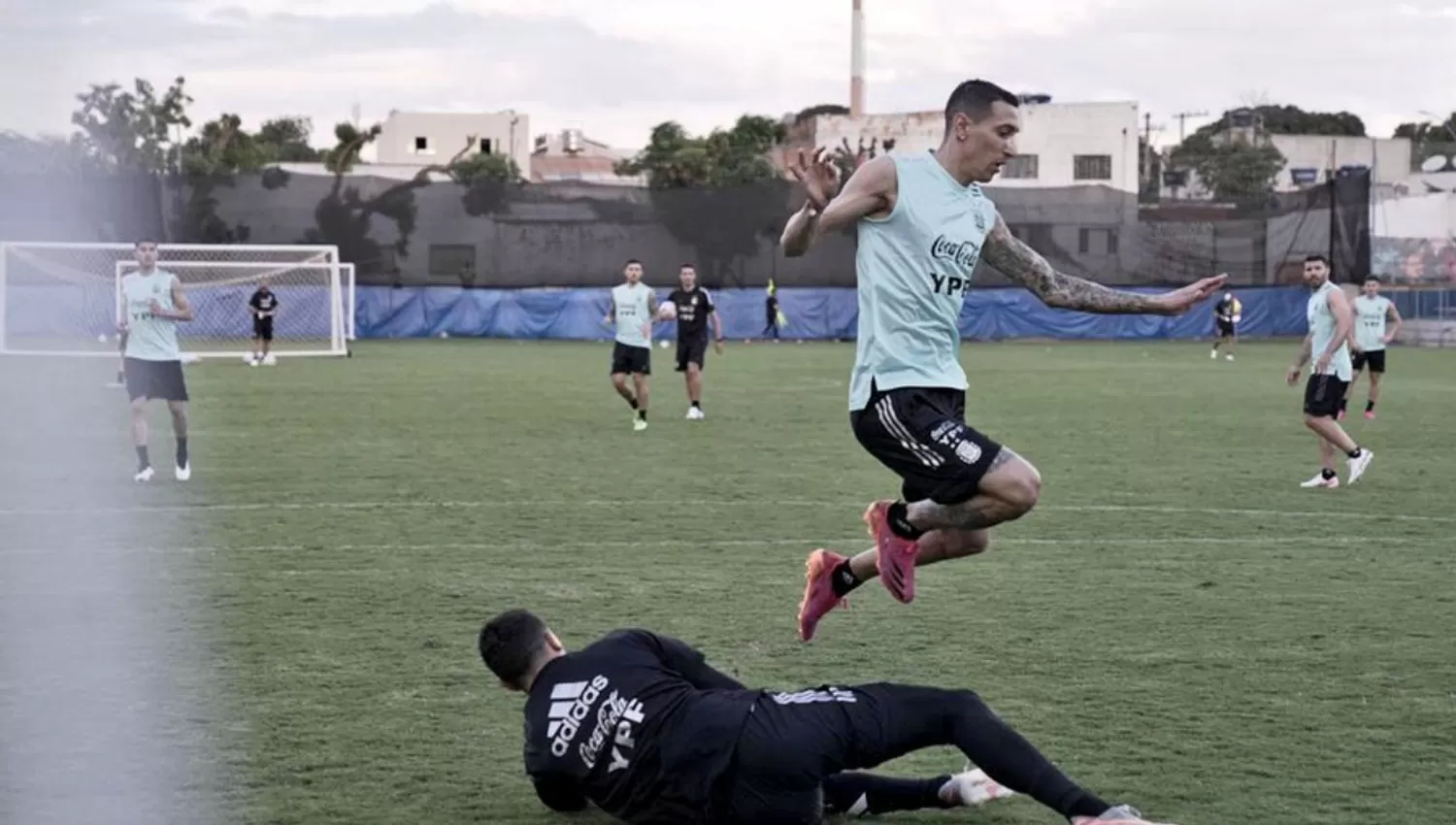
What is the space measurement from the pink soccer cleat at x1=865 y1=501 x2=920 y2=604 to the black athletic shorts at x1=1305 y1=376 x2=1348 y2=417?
10071mm

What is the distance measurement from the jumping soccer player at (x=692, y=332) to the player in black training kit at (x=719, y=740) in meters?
18.4

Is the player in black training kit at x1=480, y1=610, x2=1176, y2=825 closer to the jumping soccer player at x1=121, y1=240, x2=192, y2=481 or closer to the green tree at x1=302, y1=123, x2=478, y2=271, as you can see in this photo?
the jumping soccer player at x1=121, y1=240, x2=192, y2=481

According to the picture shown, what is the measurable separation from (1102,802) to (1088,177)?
75.7m

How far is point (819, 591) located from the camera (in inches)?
317

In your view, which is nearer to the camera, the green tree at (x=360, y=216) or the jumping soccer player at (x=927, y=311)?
the jumping soccer player at (x=927, y=311)

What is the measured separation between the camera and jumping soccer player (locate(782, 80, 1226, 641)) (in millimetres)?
7160

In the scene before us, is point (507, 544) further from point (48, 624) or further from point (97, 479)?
point (97, 479)

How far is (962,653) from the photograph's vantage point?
828 cm

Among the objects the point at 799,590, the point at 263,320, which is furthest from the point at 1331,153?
the point at 799,590

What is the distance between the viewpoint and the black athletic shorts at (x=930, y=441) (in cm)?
716

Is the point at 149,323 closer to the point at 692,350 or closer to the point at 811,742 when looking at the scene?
the point at 692,350

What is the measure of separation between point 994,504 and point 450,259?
44458 millimetres

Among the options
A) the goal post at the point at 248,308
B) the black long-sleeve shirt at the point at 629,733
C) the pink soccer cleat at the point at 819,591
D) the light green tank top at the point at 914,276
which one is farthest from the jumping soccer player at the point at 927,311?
the goal post at the point at 248,308

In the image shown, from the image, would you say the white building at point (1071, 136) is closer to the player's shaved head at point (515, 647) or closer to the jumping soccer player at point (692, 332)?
the jumping soccer player at point (692, 332)
